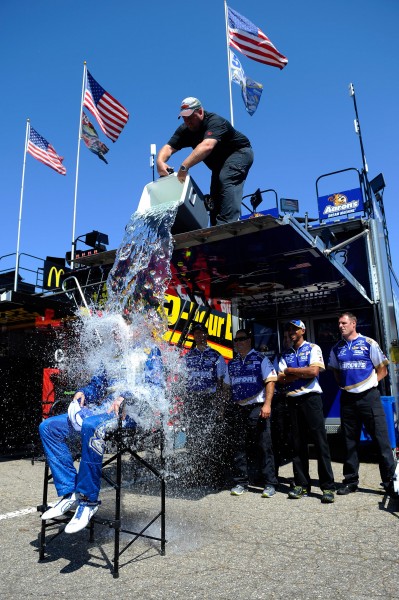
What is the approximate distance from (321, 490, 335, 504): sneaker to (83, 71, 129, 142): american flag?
13009mm

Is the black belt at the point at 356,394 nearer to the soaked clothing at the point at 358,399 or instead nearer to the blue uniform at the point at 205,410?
the soaked clothing at the point at 358,399

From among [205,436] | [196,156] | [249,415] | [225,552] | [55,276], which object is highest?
[55,276]

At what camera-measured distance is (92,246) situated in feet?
41.1

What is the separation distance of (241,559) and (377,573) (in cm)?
90

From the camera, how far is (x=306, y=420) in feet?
16.9

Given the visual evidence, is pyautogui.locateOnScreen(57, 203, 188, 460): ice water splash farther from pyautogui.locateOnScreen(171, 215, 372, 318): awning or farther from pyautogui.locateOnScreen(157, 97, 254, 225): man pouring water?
pyautogui.locateOnScreen(157, 97, 254, 225): man pouring water

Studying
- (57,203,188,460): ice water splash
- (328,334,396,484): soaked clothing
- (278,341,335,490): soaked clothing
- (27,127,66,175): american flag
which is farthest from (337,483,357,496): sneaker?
(27,127,66,175): american flag

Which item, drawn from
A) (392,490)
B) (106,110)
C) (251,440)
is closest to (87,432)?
(251,440)

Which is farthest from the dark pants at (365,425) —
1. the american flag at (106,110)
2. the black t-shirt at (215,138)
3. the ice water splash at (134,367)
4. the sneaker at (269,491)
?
the american flag at (106,110)

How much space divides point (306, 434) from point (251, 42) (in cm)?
903

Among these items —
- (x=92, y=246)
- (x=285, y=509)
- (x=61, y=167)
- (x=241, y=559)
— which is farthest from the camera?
(x=61, y=167)

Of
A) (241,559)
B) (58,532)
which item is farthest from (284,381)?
(58,532)

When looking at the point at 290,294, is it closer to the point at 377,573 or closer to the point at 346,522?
the point at 346,522

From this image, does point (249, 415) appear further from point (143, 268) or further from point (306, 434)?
point (143, 268)
